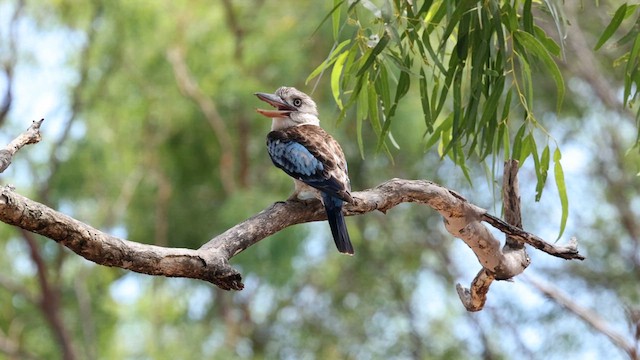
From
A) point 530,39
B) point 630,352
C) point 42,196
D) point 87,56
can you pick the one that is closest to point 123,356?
point 42,196

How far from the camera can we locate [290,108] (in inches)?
182

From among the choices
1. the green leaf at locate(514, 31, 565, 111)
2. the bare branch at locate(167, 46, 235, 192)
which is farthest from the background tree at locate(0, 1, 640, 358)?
the green leaf at locate(514, 31, 565, 111)

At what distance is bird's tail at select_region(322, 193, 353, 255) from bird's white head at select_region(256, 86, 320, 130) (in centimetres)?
90

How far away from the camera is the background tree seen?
9250 millimetres

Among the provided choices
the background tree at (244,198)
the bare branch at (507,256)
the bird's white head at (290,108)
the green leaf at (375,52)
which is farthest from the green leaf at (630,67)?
the background tree at (244,198)

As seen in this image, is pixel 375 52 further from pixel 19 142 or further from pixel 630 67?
pixel 19 142

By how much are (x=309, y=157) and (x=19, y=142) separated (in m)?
1.42

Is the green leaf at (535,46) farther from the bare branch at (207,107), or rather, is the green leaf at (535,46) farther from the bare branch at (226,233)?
the bare branch at (207,107)

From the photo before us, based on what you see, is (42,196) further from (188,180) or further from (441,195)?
(441,195)

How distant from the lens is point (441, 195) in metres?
3.49

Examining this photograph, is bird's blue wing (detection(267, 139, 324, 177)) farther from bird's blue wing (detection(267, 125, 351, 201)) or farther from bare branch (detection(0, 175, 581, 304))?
bare branch (detection(0, 175, 581, 304))

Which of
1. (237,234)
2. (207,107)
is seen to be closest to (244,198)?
(207,107)

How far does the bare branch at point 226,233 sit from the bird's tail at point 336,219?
0.05 meters

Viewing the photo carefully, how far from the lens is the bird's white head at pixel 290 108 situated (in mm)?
4602
